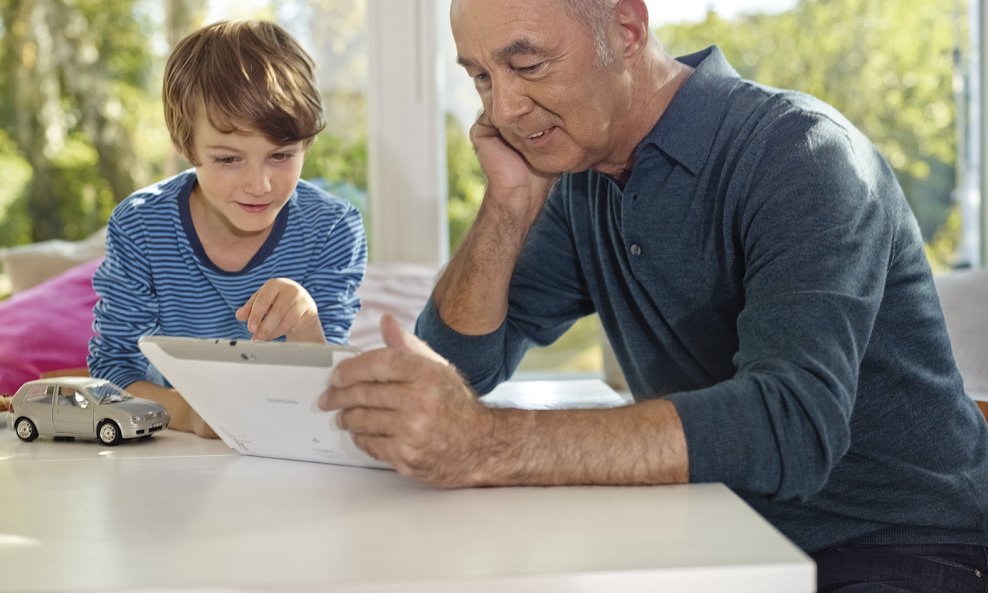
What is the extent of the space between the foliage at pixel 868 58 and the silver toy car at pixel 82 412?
2.39 m

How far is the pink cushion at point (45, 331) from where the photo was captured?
271cm

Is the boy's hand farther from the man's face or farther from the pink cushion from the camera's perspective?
the pink cushion

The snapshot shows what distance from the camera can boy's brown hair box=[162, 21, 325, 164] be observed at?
5.75ft

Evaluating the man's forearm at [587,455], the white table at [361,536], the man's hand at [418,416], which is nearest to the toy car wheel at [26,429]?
the white table at [361,536]

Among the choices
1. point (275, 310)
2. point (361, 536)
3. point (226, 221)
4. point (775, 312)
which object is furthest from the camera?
point (226, 221)

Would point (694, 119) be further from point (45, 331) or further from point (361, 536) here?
point (45, 331)

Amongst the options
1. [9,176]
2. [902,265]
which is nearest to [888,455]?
[902,265]

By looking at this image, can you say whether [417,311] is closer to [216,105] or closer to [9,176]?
[216,105]

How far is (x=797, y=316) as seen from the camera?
1.09 meters

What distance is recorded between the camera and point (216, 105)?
176cm

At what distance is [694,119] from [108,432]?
2.79ft

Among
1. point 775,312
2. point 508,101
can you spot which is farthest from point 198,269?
point 775,312

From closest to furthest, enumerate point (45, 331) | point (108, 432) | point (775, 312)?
point (775, 312), point (108, 432), point (45, 331)

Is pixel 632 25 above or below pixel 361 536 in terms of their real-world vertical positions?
above
